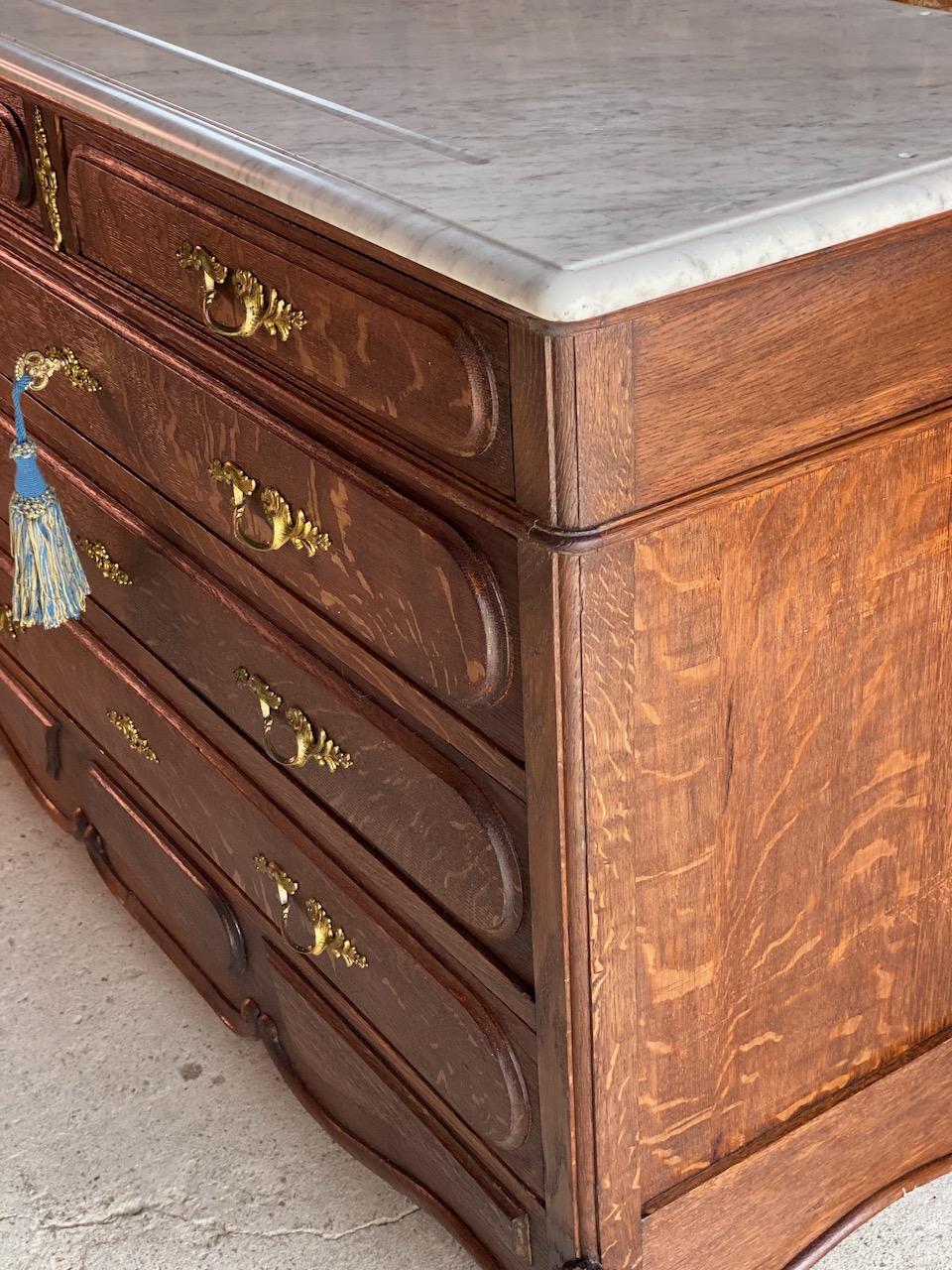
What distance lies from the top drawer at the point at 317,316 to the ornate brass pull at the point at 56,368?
5.0 inches

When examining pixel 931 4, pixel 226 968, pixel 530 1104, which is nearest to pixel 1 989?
pixel 226 968

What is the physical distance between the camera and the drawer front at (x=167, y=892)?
1636 mm

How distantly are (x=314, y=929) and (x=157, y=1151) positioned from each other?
44cm

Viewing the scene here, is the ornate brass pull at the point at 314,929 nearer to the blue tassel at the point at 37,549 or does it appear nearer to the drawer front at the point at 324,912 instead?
the drawer front at the point at 324,912

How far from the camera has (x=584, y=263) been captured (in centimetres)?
78

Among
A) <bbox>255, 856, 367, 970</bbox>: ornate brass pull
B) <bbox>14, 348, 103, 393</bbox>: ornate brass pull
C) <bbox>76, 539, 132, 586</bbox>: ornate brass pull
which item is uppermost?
<bbox>14, 348, 103, 393</bbox>: ornate brass pull

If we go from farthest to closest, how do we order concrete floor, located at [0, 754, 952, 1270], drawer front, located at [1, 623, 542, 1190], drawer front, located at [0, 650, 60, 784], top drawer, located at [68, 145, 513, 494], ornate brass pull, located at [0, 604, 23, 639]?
1. drawer front, located at [0, 650, 60, 784]
2. ornate brass pull, located at [0, 604, 23, 639]
3. concrete floor, located at [0, 754, 952, 1270]
4. drawer front, located at [1, 623, 542, 1190]
5. top drawer, located at [68, 145, 513, 494]

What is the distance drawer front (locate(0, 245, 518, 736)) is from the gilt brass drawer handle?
345mm

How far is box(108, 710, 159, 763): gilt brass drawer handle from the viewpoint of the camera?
1633mm

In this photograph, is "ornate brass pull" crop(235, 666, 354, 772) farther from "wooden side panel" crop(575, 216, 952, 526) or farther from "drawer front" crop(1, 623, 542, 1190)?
"wooden side panel" crop(575, 216, 952, 526)

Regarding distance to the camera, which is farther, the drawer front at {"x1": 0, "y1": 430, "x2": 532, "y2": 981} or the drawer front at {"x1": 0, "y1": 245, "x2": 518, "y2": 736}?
the drawer front at {"x1": 0, "y1": 430, "x2": 532, "y2": 981}

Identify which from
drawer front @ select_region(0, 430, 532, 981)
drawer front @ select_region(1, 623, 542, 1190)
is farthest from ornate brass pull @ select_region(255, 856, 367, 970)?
drawer front @ select_region(0, 430, 532, 981)

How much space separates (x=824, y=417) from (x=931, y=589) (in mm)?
210

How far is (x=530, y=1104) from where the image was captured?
116 cm
